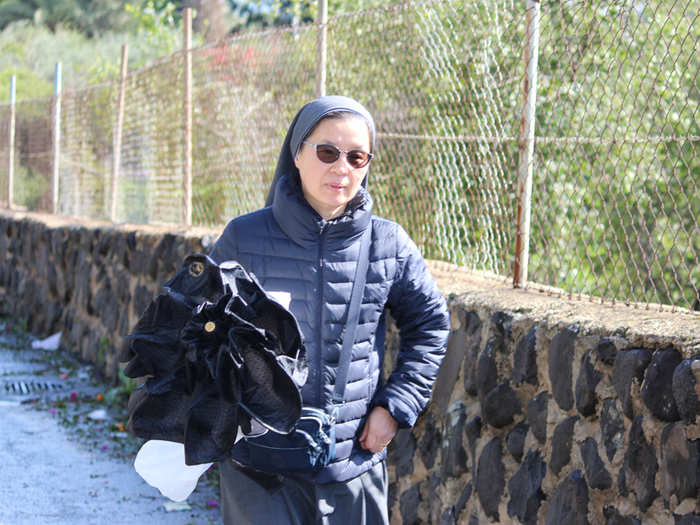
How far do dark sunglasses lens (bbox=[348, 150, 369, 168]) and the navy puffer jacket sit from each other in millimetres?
101

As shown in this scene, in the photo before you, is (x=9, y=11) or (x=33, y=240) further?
(x=9, y=11)

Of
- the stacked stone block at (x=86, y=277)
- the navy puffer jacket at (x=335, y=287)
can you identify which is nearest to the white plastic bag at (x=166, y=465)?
the navy puffer jacket at (x=335, y=287)

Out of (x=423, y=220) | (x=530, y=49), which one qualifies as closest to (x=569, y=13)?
(x=530, y=49)

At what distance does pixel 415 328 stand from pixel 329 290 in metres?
0.31

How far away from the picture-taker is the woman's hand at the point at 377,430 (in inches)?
113

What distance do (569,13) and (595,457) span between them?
2.04 metres

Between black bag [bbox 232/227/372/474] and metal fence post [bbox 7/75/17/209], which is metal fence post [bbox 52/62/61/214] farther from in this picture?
black bag [bbox 232/227/372/474]

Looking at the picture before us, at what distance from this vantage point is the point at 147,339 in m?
2.56

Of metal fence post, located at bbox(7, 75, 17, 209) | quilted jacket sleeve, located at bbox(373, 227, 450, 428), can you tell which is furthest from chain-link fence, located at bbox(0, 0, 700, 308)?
metal fence post, located at bbox(7, 75, 17, 209)

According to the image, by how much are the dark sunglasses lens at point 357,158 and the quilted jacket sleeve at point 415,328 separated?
262 millimetres

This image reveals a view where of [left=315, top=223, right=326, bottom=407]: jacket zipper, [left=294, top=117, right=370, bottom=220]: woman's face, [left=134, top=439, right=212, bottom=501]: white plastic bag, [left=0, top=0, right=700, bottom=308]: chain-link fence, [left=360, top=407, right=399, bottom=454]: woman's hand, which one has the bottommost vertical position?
[left=134, top=439, right=212, bottom=501]: white plastic bag

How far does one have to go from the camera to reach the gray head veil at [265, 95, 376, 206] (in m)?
2.79

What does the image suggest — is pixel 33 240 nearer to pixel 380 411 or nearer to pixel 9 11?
pixel 380 411

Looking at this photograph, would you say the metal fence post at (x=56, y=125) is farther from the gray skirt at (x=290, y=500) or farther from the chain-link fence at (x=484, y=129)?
the gray skirt at (x=290, y=500)
